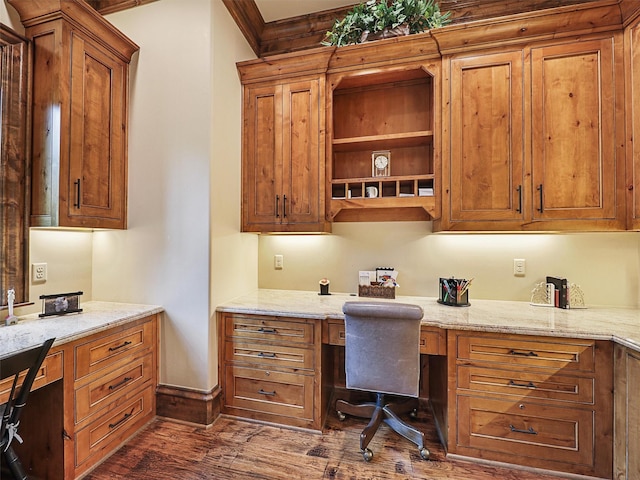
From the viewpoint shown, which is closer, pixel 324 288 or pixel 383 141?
pixel 383 141

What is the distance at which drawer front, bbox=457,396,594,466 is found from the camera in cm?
163

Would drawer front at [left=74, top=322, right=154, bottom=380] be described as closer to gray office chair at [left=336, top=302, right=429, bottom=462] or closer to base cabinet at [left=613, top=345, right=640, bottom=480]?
gray office chair at [left=336, top=302, right=429, bottom=462]

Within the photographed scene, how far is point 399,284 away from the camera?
2498 mm

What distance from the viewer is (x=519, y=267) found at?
2270 mm

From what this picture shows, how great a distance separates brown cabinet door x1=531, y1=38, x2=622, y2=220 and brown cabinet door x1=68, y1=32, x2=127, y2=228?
286 cm

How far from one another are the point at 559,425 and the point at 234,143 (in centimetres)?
278

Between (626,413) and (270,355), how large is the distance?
1.98m

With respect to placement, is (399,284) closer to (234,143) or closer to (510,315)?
(510,315)

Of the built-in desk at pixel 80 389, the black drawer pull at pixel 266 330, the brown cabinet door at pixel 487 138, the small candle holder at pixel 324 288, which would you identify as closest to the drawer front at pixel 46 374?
the built-in desk at pixel 80 389

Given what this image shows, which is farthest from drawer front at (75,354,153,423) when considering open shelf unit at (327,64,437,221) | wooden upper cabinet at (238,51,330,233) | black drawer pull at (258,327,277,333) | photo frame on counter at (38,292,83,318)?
open shelf unit at (327,64,437,221)

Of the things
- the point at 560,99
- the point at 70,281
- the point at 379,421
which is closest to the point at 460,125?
the point at 560,99

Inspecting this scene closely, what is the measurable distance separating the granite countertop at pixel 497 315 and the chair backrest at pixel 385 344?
0.20 m

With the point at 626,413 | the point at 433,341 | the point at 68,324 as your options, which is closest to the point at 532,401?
the point at 626,413

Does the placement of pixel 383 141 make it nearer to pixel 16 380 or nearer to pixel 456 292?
pixel 456 292
